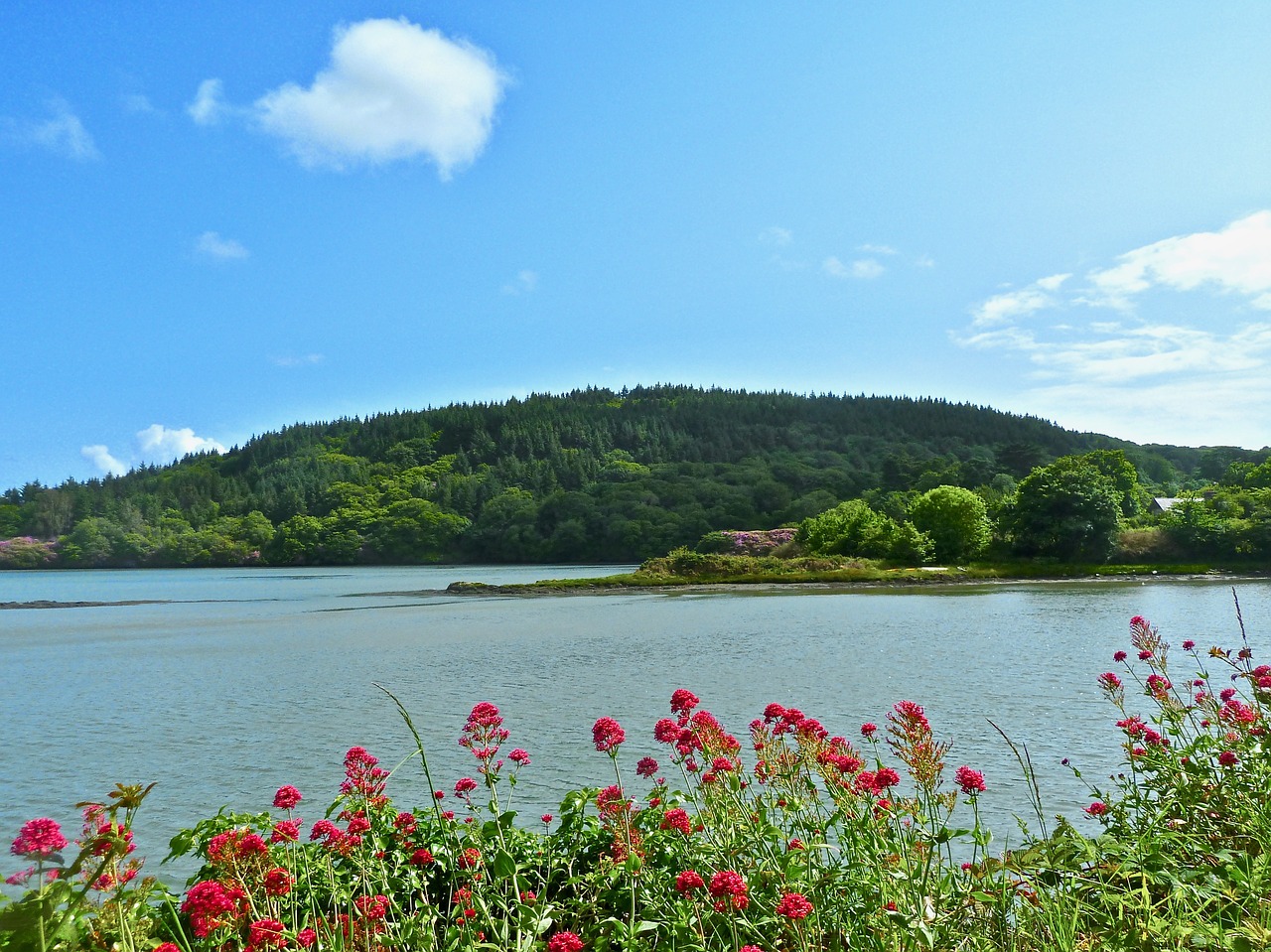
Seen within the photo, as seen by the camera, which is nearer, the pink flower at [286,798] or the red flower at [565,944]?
the red flower at [565,944]

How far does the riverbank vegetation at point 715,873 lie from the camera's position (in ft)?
9.51

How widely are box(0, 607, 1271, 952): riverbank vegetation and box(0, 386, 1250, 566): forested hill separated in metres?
86.0

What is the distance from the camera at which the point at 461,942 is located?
3352mm

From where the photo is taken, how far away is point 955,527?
56625 mm

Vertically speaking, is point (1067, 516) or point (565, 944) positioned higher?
point (565, 944)

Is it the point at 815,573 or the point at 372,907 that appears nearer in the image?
the point at 372,907

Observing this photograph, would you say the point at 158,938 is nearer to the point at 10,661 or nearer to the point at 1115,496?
the point at 10,661

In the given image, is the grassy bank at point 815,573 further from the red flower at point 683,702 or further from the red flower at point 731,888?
the red flower at point 731,888

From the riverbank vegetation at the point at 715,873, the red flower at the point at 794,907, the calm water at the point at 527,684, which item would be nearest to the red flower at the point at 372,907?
the riverbank vegetation at the point at 715,873

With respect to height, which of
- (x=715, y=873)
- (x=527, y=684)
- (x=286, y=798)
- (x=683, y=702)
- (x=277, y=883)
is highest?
(x=683, y=702)

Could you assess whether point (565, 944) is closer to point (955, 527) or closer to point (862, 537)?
point (955, 527)

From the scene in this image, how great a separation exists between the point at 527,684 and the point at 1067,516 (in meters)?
47.1

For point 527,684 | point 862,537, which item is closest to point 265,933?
point 527,684

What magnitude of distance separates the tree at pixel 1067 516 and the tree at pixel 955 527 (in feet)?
7.73
